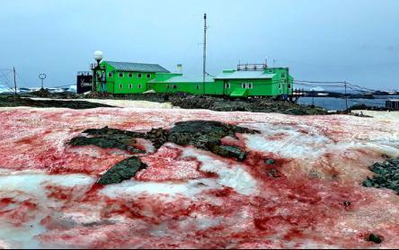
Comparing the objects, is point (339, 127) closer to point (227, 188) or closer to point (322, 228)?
point (227, 188)

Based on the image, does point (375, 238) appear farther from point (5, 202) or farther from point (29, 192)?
point (5, 202)

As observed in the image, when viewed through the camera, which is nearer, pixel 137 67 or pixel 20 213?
pixel 20 213

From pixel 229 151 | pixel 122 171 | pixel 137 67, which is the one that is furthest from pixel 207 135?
pixel 137 67

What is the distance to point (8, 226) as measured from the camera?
14023mm

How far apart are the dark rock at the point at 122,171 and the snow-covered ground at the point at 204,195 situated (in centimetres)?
40

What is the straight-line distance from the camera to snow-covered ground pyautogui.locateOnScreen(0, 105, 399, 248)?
41.9 feet

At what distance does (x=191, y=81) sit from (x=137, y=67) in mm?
14356

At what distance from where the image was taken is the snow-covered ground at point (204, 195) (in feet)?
41.9

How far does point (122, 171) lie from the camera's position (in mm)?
18578

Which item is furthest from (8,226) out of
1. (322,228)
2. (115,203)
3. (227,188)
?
(322,228)

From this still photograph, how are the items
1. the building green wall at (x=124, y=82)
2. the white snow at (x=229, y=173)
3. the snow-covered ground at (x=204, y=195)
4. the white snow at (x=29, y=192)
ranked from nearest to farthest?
the snow-covered ground at (x=204, y=195)
the white snow at (x=29, y=192)
the white snow at (x=229, y=173)
the building green wall at (x=124, y=82)

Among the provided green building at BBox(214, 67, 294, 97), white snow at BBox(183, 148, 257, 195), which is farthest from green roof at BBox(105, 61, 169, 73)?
white snow at BBox(183, 148, 257, 195)

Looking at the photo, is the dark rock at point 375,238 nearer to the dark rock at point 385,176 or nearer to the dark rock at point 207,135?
the dark rock at point 385,176

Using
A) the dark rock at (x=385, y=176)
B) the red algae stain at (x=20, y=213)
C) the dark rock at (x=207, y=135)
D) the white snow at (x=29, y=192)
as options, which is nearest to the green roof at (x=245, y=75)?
the dark rock at (x=207, y=135)
